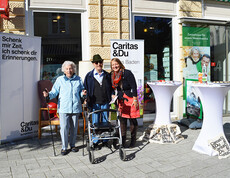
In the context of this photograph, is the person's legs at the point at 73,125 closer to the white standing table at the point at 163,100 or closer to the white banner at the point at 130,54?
the white standing table at the point at 163,100

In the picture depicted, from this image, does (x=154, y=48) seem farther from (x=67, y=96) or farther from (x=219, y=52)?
(x=67, y=96)

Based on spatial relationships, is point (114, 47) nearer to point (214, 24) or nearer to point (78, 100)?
point (78, 100)

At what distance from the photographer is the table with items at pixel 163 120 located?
5129mm

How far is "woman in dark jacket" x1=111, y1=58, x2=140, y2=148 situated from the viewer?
15.4ft

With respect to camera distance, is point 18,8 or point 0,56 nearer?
point 0,56

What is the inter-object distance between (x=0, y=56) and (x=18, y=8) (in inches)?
74.4

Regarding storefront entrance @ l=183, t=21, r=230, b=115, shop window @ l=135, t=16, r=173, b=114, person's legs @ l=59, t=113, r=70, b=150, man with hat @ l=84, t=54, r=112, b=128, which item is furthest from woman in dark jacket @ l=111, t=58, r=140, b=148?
A: storefront entrance @ l=183, t=21, r=230, b=115

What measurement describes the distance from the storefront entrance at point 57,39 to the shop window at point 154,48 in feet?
6.10

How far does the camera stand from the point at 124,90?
15.6 ft

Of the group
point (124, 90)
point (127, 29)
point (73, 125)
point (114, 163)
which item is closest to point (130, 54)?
point (127, 29)

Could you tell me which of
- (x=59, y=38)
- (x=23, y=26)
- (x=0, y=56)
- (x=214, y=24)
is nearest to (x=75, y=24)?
(x=59, y=38)

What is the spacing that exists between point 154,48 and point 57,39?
2978 millimetres

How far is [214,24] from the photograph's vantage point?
803 cm

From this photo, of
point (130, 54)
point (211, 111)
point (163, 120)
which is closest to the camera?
point (211, 111)
